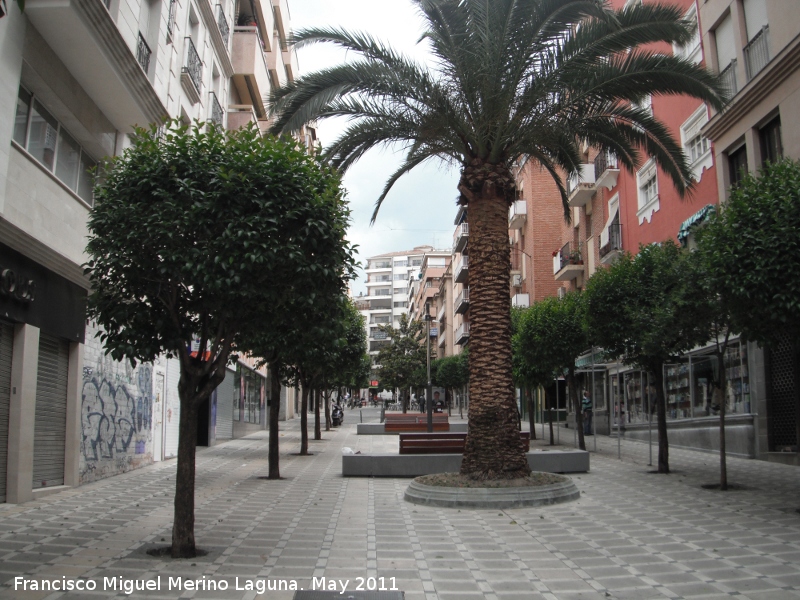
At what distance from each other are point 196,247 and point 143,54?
8.93m

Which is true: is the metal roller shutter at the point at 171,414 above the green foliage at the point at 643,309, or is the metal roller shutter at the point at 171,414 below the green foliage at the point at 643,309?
below

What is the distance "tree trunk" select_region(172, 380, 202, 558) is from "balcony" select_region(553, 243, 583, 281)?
27.7m

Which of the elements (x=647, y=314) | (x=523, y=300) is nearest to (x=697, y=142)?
(x=647, y=314)

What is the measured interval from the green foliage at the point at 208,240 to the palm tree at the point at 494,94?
14.9ft

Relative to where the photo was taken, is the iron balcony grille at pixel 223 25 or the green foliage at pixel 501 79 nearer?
the green foliage at pixel 501 79

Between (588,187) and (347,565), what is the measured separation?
2703cm

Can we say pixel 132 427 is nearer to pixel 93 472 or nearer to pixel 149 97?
pixel 93 472

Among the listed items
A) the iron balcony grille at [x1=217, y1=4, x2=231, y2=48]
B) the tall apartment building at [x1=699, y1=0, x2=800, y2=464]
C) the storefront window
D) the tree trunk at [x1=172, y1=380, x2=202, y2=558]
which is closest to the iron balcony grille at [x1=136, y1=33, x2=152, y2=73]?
the iron balcony grille at [x1=217, y1=4, x2=231, y2=48]

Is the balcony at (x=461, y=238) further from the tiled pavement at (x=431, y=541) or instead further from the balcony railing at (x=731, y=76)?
the tiled pavement at (x=431, y=541)

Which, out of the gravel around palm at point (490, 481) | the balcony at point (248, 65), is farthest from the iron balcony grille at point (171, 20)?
the gravel around palm at point (490, 481)

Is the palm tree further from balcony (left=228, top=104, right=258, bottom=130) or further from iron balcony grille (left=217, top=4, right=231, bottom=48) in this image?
balcony (left=228, top=104, right=258, bottom=130)

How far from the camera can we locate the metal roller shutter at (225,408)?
82.9 ft

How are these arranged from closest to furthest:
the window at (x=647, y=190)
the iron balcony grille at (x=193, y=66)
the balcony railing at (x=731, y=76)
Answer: the balcony railing at (x=731, y=76) → the iron balcony grille at (x=193, y=66) → the window at (x=647, y=190)

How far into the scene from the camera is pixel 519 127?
12023mm
